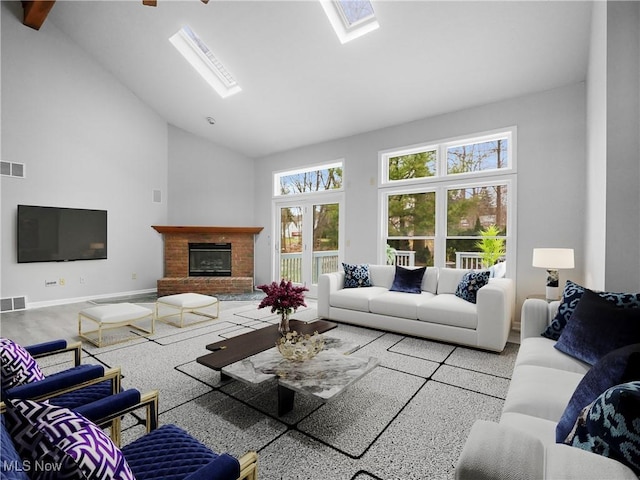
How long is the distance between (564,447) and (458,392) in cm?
160

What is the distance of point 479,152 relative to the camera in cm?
462

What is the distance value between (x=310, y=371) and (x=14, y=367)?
58.5 inches

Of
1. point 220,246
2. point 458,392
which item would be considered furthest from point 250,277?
point 458,392

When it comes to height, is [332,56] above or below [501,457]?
above

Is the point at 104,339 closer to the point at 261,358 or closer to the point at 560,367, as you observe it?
the point at 261,358

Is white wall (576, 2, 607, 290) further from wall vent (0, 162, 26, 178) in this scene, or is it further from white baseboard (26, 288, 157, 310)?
wall vent (0, 162, 26, 178)

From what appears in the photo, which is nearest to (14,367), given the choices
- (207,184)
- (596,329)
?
(596,329)

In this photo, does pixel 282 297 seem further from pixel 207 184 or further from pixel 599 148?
pixel 207 184

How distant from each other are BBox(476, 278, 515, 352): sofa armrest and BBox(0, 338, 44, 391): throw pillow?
346 centimetres

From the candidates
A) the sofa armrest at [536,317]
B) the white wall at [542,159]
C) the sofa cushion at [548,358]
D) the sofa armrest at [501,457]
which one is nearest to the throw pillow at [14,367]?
the sofa armrest at [501,457]

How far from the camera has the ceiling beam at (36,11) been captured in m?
4.53

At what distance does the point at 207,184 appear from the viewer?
23.4ft

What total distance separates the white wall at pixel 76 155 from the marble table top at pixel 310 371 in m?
4.89

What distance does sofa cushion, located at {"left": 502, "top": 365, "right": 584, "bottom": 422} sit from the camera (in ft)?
4.57
